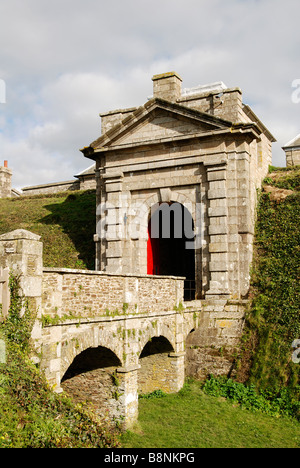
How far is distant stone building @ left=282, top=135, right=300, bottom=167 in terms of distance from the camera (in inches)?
859

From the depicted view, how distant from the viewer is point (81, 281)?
8.86m

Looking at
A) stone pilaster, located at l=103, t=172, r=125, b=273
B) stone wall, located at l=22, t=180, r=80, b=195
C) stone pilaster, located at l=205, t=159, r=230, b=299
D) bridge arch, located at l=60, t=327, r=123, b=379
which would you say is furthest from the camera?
stone wall, located at l=22, t=180, r=80, b=195

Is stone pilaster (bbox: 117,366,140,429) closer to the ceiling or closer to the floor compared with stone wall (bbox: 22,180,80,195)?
closer to the floor

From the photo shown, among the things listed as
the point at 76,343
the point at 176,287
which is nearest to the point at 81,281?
the point at 76,343

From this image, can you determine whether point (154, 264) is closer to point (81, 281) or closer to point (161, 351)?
point (161, 351)

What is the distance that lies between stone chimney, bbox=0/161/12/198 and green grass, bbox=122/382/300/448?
19977 millimetres

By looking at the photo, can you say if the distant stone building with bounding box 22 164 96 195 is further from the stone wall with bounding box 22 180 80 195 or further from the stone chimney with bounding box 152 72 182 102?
the stone chimney with bounding box 152 72 182 102

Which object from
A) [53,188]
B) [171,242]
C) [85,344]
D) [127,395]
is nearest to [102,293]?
[85,344]

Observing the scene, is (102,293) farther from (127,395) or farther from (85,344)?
(127,395)

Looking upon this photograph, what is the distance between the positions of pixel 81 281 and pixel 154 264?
7607 mm

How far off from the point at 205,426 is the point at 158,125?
9.42 meters

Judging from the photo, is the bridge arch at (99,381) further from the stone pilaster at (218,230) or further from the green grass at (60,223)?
the green grass at (60,223)

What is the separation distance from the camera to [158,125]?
50.9ft
